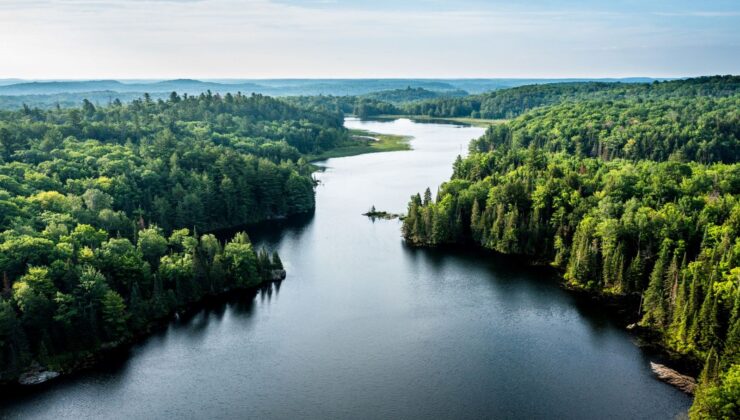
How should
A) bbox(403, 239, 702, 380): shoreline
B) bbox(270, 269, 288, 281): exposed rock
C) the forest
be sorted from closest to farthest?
1. the forest
2. bbox(403, 239, 702, 380): shoreline
3. bbox(270, 269, 288, 281): exposed rock

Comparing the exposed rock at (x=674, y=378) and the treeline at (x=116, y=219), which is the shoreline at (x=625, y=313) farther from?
the treeline at (x=116, y=219)

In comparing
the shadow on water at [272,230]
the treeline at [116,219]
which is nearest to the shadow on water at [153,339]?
the treeline at [116,219]

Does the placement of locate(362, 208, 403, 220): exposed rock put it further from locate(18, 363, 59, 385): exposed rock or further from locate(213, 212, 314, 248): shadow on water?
locate(18, 363, 59, 385): exposed rock

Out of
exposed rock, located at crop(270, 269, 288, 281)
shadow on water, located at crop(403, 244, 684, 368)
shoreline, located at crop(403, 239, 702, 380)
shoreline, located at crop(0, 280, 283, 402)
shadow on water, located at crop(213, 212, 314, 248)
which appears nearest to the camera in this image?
shoreline, located at crop(0, 280, 283, 402)

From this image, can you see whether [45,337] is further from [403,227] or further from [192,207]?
[403,227]

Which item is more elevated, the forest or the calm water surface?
the forest

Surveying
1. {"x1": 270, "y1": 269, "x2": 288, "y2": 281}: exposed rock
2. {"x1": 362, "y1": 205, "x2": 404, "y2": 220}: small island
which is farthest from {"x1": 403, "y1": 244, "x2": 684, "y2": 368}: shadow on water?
{"x1": 270, "y1": 269, "x2": 288, "y2": 281}: exposed rock

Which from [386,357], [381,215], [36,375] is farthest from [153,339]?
[381,215]

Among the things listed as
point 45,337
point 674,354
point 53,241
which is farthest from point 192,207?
point 674,354
